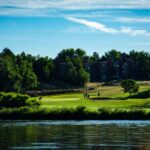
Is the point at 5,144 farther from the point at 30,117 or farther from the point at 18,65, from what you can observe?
the point at 18,65

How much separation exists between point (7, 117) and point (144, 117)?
73.3 feet

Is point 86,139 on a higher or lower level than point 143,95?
lower

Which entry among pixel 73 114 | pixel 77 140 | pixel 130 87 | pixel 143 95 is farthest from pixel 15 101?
pixel 77 140

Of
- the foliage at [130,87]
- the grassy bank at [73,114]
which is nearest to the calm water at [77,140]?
the grassy bank at [73,114]

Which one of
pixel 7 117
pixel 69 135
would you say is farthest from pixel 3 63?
pixel 69 135

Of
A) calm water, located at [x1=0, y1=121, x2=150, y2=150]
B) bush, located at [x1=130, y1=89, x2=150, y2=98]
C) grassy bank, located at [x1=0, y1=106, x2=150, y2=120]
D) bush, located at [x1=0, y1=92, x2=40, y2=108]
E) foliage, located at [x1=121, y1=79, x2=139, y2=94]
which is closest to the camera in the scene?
calm water, located at [x1=0, y1=121, x2=150, y2=150]

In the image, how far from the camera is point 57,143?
57.4 meters

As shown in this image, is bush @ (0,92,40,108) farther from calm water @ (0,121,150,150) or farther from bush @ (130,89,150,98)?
calm water @ (0,121,150,150)

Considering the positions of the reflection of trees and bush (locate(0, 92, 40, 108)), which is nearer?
the reflection of trees

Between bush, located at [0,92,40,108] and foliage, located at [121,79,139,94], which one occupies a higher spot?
foliage, located at [121,79,139,94]

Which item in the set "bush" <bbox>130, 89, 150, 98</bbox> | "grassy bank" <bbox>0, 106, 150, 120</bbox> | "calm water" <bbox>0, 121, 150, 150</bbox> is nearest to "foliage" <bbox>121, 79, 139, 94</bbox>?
"bush" <bbox>130, 89, 150, 98</bbox>

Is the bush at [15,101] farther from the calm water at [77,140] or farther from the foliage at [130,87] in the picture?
the foliage at [130,87]

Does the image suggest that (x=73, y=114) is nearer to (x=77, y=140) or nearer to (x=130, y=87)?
(x=77, y=140)

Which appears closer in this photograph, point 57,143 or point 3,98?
point 57,143
